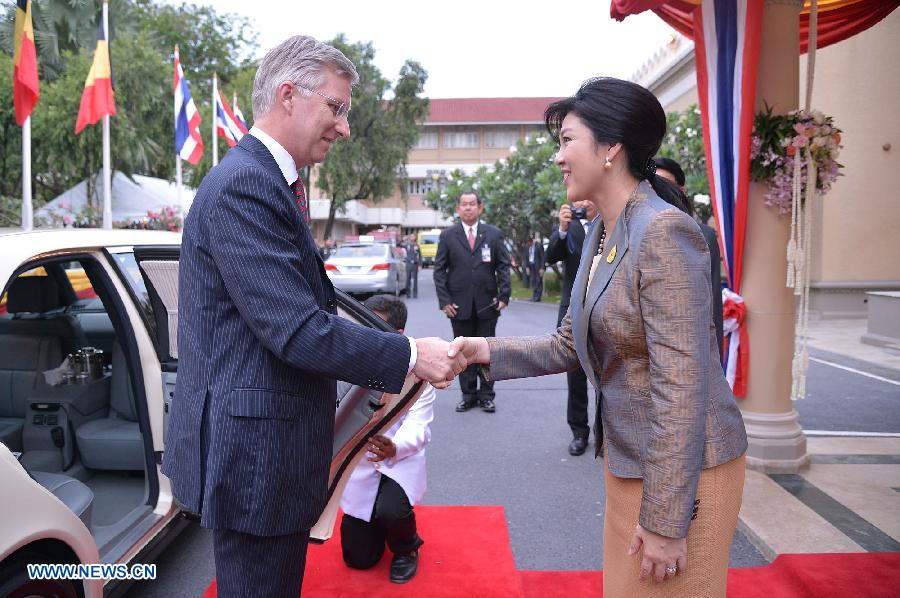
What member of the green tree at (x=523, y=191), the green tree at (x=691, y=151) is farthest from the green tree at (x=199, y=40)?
the green tree at (x=691, y=151)

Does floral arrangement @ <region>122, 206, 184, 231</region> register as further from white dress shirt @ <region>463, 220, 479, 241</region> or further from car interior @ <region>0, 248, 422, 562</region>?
car interior @ <region>0, 248, 422, 562</region>

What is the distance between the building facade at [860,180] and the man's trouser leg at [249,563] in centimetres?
1306

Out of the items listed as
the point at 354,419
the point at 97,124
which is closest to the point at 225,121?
the point at 97,124

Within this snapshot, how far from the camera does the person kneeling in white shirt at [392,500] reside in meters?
3.29

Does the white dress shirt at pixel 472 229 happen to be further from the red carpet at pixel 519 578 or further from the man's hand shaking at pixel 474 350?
the man's hand shaking at pixel 474 350

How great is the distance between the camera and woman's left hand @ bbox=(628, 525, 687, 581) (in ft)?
5.28

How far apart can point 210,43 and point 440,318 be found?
24.2 metres

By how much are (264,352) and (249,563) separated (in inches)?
21.8

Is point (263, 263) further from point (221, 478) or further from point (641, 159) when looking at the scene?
point (641, 159)

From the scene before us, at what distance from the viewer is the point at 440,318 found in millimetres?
14125

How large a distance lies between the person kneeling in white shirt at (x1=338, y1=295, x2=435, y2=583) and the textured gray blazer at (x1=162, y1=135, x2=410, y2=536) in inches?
60.2

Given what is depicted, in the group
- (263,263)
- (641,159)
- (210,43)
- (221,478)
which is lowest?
(221,478)

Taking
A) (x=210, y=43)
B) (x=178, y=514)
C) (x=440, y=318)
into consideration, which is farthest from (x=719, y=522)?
(x=210, y=43)

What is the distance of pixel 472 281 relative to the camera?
6.61m
